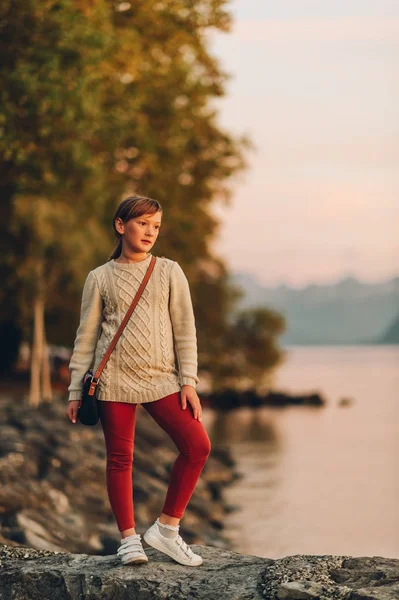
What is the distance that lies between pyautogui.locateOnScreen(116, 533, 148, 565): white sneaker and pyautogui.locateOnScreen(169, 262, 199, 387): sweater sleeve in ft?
3.05

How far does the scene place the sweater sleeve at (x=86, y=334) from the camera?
6.09m

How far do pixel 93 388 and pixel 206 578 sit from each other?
1.20 metres

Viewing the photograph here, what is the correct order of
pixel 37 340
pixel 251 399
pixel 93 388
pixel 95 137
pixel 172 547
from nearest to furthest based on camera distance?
1. pixel 93 388
2. pixel 172 547
3. pixel 95 137
4. pixel 37 340
5. pixel 251 399

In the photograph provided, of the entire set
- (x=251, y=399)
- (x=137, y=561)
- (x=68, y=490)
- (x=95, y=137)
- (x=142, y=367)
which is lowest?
(x=68, y=490)

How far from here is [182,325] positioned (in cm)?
606

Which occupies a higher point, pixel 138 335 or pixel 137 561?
pixel 138 335

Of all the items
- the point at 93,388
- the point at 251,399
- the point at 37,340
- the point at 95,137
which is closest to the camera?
the point at 93,388

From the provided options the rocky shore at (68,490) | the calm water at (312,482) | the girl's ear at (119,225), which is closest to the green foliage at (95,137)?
the rocky shore at (68,490)

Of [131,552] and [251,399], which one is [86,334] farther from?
[251,399]

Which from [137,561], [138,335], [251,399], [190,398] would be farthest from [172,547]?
[251,399]

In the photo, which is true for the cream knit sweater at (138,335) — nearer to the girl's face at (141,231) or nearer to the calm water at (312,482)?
the girl's face at (141,231)

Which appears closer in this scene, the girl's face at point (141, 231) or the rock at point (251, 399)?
the girl's face at point (141, 231)

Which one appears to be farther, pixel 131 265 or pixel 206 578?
pixel 131 265

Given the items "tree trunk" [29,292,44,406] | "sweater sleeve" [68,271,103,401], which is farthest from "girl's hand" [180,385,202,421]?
"tree trunk" [29,292,44,406]
